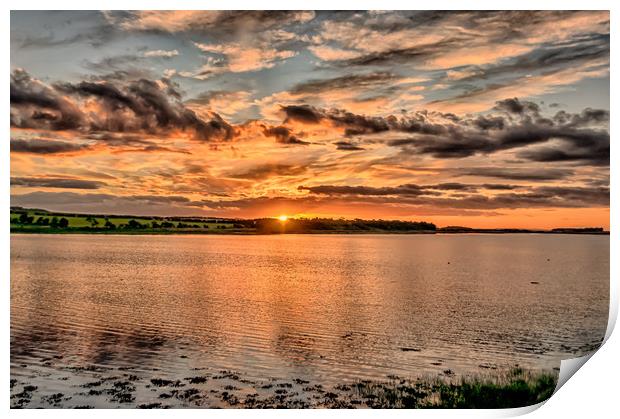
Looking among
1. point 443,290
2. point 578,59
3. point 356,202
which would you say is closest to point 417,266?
point 443,290

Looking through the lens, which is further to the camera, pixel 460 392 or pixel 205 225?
pixel 205 225

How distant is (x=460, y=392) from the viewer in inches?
458

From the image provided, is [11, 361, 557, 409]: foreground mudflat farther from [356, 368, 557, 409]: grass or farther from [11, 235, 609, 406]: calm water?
[11, 235, 609, 406]: calm water

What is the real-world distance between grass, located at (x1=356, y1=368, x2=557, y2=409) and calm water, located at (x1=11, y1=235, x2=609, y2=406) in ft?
1.26

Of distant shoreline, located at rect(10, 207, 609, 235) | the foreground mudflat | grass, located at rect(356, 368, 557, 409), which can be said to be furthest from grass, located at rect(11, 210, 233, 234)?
grass, located at rect(356, 368, 557, 409)

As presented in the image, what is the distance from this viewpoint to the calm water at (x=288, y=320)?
1240 centimetres

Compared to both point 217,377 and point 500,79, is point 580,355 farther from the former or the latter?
point 217,377

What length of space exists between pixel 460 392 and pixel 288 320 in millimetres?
5607

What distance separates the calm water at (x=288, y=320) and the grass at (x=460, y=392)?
384 mm

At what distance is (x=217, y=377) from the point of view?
1169 centimetres

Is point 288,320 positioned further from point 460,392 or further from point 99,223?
point 460,392

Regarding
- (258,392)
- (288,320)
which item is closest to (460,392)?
(258,392)

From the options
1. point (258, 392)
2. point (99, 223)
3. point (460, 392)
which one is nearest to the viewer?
point (258, 392)

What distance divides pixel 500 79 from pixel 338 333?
7.22m
